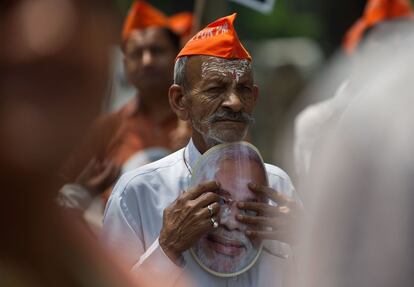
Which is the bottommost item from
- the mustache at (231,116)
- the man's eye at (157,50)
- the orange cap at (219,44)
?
the man's eye at (157,50)

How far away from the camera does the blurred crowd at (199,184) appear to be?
1.42 metres

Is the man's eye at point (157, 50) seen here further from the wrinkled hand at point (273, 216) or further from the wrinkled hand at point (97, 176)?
the wrinkled hand at point (273, 216)

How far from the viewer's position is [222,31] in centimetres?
300

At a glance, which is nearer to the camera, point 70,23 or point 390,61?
point 70,23

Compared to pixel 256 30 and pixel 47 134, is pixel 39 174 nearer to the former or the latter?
pixel 47 134

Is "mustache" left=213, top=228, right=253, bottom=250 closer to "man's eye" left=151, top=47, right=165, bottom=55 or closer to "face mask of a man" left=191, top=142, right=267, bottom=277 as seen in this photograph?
"face mask of a man" left=191, top=142, right=267, bottom=277

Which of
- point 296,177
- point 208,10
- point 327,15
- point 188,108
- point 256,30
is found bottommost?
point 256,30

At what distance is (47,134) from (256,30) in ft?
56.1

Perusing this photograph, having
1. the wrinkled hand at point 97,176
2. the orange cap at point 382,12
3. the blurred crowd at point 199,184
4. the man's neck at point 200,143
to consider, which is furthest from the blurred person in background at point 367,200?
the orange cap at point 382,12

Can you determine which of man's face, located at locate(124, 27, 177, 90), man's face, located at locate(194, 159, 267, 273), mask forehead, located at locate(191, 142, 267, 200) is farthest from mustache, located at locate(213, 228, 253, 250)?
man's face, located at locate(124, 27, 177, 90)

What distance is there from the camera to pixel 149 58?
5363mm

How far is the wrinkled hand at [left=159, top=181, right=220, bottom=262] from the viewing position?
2711 millimetres

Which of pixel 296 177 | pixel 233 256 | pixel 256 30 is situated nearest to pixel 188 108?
pixel 233 256

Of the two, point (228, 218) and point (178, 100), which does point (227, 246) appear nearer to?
point (228, 218)
